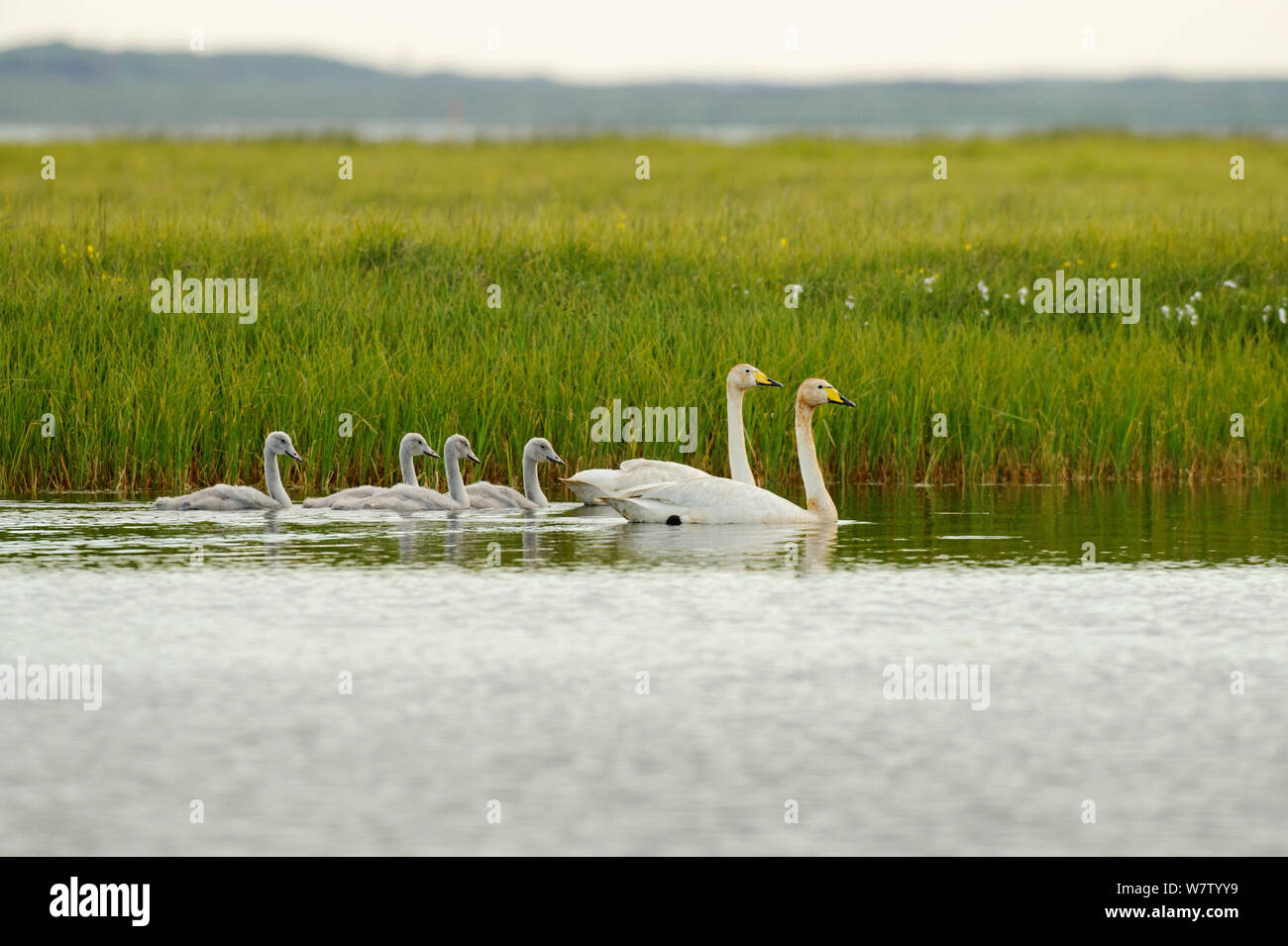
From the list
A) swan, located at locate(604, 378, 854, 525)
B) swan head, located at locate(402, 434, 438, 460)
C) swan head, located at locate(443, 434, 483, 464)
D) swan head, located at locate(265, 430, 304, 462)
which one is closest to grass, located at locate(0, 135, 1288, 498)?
swan head, located at locate(402, 434, 438, 460)

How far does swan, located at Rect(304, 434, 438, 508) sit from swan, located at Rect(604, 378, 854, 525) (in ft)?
5.09

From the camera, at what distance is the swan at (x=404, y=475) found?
14227 millimetres

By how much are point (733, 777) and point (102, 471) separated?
9.94 m

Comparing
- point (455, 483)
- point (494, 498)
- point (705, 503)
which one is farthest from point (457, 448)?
point (705, 503)

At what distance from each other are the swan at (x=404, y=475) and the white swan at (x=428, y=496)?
79 millimetres

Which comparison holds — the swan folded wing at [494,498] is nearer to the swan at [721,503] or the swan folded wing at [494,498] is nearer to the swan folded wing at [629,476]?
the swan folded wing at [629,476]

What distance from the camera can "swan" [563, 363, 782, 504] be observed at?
1427 centimetres

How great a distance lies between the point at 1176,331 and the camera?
21391 millimetres

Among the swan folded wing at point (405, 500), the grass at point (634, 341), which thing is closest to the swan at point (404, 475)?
the swan folded wing at point (405, 500)

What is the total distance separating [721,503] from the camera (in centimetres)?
1373

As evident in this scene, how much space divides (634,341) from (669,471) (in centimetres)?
372
